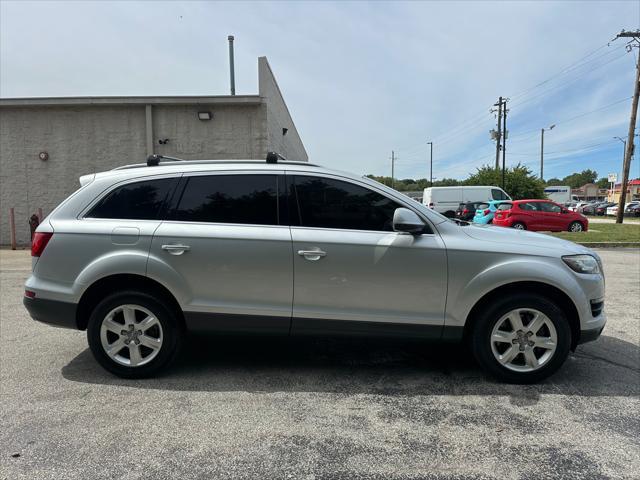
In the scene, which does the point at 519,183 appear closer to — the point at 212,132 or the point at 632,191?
the point at 212,132

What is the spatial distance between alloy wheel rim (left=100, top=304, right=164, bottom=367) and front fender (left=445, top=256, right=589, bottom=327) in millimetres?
2467

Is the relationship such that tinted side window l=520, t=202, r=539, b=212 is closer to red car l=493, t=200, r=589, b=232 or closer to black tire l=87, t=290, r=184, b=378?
red car l=493, t=200, r=589, b=232

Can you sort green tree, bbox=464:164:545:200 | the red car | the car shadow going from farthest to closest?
green tree, bbox=464:164:545:200
the red car
the car shadow

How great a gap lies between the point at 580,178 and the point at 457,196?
15467 cm

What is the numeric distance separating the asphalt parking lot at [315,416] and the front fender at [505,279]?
0.69m

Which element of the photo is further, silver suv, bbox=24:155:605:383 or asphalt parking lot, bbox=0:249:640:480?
silver suv, bbox=24:155:605:383

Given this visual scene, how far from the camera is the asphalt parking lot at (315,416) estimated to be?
248 cm

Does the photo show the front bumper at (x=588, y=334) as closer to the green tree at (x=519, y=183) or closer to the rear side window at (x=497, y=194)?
the rear side window at (x=497, y=194)

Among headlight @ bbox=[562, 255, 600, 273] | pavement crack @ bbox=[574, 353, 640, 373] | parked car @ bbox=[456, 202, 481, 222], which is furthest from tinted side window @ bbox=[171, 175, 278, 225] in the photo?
parked car @ bbox=[456, 202, 481, 222]

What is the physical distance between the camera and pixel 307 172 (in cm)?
367

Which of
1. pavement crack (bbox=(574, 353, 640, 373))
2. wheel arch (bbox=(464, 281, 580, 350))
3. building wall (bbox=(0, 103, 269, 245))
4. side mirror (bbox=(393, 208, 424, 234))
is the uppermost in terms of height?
building wall (bbox=(0, 103, 269, 245))

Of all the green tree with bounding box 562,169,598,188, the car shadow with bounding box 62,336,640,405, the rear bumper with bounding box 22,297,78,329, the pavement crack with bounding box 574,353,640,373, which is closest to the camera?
the car shadow with bounding box 62,336,640,405

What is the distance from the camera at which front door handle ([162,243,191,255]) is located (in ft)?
11.4

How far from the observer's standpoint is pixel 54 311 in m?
3.59
